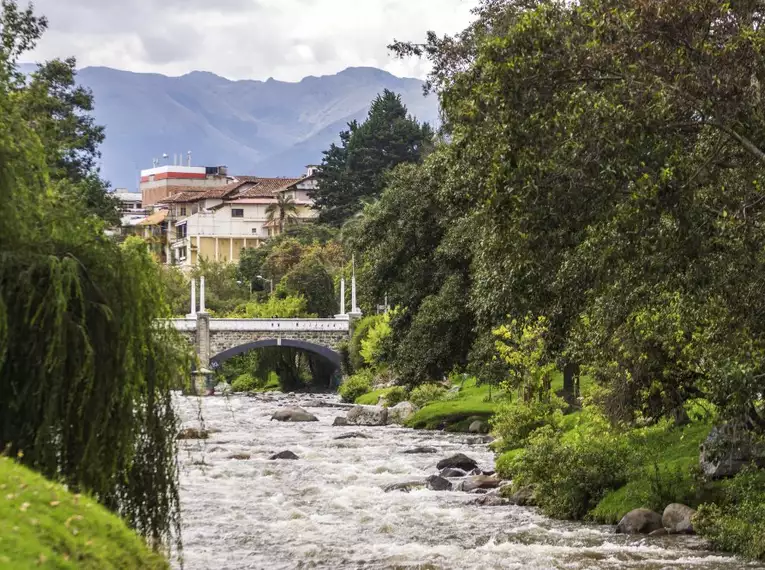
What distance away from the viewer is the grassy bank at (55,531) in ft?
34.7

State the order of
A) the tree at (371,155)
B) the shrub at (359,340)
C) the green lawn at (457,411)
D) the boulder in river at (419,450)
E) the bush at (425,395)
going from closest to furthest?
the boulder in river at (419,450), the green lawn at (457,411), the bush at (425,395), the shrub at (359,340), the tree at (371,155)

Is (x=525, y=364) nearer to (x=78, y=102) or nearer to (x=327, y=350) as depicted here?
(x=78, y=102)

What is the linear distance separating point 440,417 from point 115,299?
33.2 metres

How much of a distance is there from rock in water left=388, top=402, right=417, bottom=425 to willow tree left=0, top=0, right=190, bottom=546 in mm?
33764

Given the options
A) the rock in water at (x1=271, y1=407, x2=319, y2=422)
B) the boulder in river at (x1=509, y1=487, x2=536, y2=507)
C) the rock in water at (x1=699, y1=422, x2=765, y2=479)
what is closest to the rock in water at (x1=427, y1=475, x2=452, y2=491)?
the boulder in river at (x1=509, y1=487, x2=536, y2=507)

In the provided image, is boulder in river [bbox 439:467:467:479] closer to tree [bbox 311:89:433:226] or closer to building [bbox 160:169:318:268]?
tree [bbox 311:89:433:226]

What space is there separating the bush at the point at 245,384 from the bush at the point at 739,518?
218 feet

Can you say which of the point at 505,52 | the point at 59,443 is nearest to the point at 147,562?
the point at 59,443

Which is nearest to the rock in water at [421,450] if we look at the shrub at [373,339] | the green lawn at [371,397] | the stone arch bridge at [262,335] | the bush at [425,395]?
the bush at [425,395]

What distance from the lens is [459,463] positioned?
108ft

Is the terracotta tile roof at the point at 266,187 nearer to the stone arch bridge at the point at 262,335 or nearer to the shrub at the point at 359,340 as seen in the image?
the stone arch bridge at the point at 262,335

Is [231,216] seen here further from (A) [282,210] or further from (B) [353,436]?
(B) [353,436]

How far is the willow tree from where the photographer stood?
47.0 feet

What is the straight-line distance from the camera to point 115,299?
1520 cm
